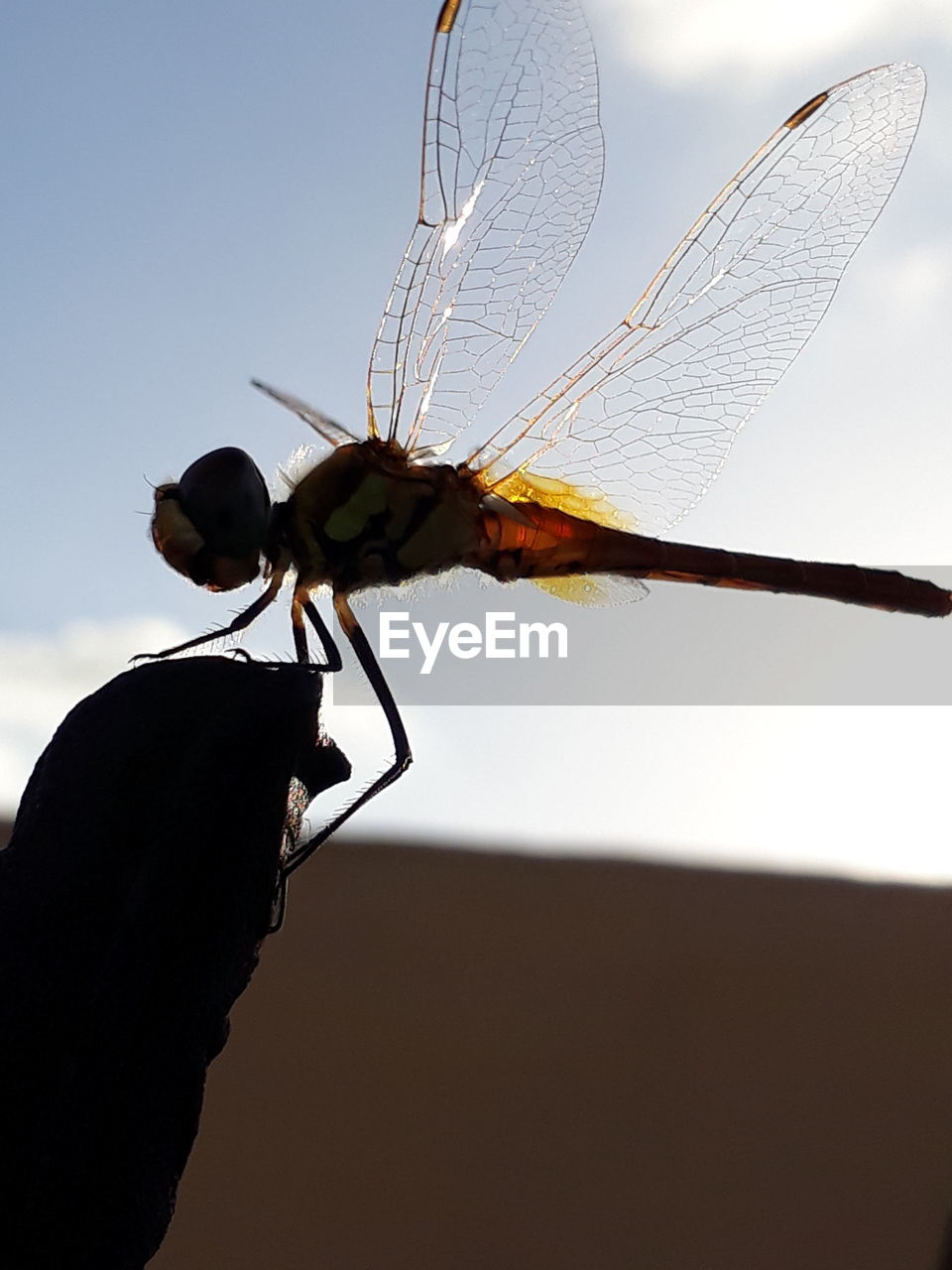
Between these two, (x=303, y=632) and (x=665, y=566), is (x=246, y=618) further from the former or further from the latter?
(x=665, y=566)

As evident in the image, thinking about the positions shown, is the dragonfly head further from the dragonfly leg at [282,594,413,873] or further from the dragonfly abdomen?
the dragonfly abdomen

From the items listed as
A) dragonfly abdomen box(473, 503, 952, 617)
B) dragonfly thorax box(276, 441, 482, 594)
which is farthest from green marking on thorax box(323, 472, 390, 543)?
dragonfly abdomen box(473, 503, 952, 617)

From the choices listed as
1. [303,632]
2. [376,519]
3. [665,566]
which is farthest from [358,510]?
[665,566]

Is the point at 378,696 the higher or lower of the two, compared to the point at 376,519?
lower

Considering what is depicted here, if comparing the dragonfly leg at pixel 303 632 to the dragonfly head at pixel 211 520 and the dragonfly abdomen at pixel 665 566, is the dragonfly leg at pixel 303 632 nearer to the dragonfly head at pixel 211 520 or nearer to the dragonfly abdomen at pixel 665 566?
the dragonfly head at pixel 211 520

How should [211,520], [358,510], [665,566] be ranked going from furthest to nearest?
1. [665,566]
2. [358,510]
3. [211,520]

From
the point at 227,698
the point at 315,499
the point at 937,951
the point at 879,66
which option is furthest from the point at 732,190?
the point at 937,951

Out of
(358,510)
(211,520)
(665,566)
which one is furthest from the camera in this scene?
(665,566)
